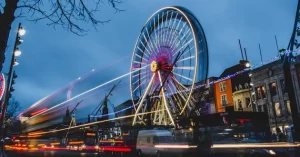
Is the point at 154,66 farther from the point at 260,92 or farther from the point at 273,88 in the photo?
the point at 260,92

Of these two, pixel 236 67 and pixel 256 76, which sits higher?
pixel 236 67

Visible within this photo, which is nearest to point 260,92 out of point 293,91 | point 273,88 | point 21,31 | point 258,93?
point 258,93

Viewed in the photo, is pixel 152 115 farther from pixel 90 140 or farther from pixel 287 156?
pixel 287 156

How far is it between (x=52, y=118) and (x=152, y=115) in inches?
1181

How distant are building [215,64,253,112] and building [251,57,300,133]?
4287 mm

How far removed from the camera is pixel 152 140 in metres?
23.0

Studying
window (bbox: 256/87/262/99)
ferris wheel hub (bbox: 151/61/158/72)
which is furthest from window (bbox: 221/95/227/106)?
ferris wheel hub (bbox: 151/61/158/72)

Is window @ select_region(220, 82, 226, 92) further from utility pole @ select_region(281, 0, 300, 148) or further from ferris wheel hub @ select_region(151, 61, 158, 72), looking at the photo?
utility pole @ select_region(281, 0, 300, 148)

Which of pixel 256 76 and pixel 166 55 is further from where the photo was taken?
pixel 256 76

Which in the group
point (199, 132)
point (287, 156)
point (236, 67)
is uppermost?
point (236, 67)

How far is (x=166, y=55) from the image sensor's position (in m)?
32.9

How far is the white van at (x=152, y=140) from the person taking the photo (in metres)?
21.7

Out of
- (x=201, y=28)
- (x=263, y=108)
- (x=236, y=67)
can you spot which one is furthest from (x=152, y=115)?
(x=236, y=67)

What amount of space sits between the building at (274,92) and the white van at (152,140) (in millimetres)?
24957
